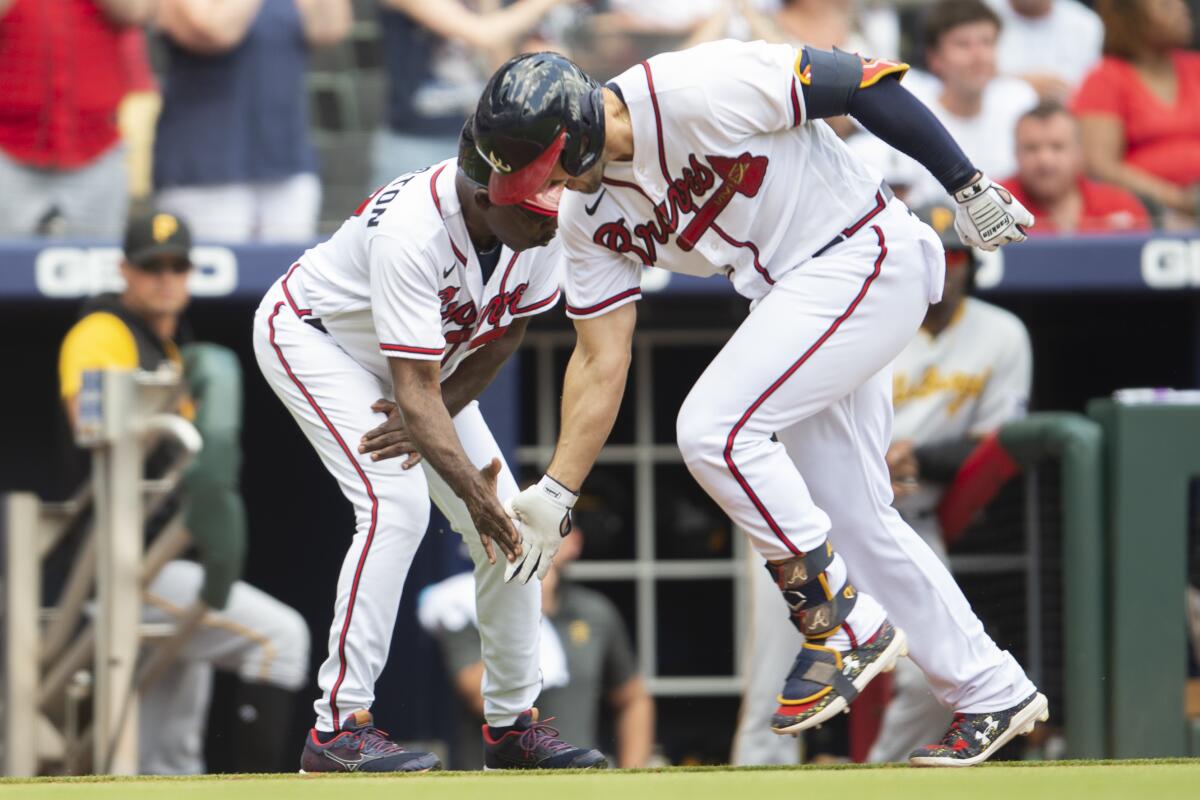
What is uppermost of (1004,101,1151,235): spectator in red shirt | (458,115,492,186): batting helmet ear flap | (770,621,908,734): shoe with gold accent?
(1004,101,1151,235): spectator in red shirt

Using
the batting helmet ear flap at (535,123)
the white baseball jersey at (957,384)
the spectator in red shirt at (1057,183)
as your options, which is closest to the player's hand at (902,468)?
the white baseball jersey at (957,384)

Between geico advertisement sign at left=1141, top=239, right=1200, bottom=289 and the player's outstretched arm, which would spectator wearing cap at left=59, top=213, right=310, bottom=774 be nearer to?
the player's outstretched arm

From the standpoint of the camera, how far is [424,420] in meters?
3.96

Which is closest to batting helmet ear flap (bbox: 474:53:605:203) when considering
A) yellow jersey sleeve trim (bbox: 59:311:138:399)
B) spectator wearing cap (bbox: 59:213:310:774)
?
spectator wearing cap (bbox: 59:213:310:774)

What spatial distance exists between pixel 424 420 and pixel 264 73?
10.3ft

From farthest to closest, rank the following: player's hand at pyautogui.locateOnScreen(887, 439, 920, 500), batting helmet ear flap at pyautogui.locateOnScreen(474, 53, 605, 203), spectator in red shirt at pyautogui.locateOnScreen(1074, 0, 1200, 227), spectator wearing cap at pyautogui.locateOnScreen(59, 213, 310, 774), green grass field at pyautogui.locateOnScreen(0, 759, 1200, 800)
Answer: spectator in red shirt at pyautogui.locateOnScreen(1074, 0, 1200, 227)
player's hand at pyautogui.locateOnScreen(887, 439, 920, 500)
spectator wearing cap at pyautogui.locateOnScreen(59, 213, 310, 774)
batting helmet ear flap at pyautogui.locateOnScreen(474, 53, 605, 203)
green grass field at pyautogui.locateOnScreen(0, 759, 1200, 800)

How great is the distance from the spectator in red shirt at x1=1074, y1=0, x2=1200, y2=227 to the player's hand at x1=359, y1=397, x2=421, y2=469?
13.0 feet

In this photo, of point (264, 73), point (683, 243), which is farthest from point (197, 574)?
point (683, 243)

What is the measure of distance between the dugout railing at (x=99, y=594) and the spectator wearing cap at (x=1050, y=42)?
3.58 meters

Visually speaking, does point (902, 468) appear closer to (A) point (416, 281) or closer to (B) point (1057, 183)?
Result: (B) point (1057, 183)

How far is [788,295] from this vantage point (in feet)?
12.9

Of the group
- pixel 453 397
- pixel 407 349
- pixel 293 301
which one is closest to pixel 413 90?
pixel 293 301

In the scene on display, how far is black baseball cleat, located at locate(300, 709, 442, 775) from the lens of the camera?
13.4ft

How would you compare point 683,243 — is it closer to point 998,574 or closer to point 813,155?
point 813,155
